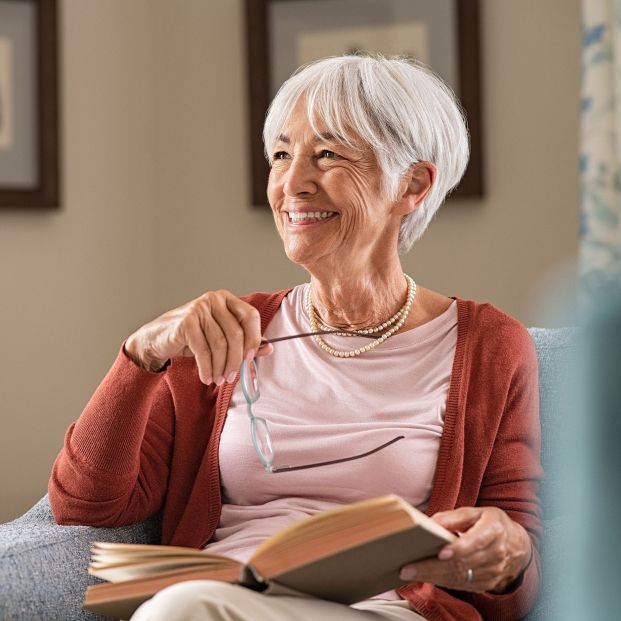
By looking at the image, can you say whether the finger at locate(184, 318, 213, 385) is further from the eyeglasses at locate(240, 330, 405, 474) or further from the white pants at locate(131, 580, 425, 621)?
the white pants at locate(131, 580, 425, 621)

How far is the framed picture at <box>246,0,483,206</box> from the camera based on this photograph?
2.64 metres

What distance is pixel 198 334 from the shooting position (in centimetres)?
138

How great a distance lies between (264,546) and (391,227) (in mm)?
792

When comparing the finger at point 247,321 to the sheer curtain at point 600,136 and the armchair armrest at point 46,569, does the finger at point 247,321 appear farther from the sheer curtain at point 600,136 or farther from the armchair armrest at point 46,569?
the sheer curtain at point 600,136

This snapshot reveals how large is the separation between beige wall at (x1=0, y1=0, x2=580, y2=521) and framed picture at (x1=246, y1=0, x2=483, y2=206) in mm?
54

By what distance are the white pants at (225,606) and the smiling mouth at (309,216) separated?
668 millimetres

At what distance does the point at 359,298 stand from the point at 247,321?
388mm

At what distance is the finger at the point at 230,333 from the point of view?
54.0 inches

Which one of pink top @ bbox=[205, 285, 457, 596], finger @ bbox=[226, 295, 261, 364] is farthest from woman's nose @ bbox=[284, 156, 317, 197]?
finger @ bbox=[226, 295, 261, 364]

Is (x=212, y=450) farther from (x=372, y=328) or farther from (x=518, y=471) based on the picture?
(x=518, y=471)

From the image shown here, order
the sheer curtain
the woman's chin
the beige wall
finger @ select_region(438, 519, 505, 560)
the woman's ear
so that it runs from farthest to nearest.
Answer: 1. the beige wall
2. the sheer curtain
3. the woman's ear
4. the woman's chin
5. finger @ select_region(438, 519, 505, 560)

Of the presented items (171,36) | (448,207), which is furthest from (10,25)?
(448,207)

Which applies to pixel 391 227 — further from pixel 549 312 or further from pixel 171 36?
pixel 171 36

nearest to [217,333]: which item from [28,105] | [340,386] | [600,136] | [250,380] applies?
[250,380]
